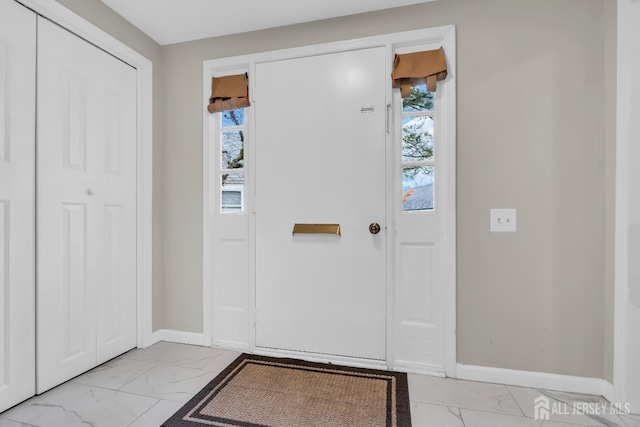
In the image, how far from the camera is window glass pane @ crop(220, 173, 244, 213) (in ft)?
7.76

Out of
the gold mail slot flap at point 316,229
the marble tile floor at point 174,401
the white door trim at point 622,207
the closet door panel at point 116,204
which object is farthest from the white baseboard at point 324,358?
the white door trim at point 622,207

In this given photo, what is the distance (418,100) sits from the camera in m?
2.04

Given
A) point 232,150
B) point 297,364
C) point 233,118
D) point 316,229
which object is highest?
point 233,118

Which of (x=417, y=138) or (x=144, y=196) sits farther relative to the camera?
(x=144, y=196)

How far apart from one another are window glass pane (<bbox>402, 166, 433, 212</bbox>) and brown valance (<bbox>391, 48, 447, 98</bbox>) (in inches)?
19.0

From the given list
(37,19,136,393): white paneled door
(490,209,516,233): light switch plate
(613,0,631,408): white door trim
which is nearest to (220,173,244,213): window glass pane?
(37,19,136,393): white paneled door

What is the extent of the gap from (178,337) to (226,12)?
2.37 m

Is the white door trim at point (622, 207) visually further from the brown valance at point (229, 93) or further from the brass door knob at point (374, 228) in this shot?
the brown valance at point (229, 93)

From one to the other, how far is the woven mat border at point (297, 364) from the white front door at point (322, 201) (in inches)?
3.7

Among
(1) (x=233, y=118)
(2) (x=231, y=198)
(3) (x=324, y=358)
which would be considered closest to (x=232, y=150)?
(1) (x=233, y=118)

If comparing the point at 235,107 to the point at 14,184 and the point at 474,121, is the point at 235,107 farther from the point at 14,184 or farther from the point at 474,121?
the point at 474,121

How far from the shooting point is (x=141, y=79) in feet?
7.75

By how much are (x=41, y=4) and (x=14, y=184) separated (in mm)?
960

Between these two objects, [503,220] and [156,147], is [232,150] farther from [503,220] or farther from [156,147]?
[503,220]
